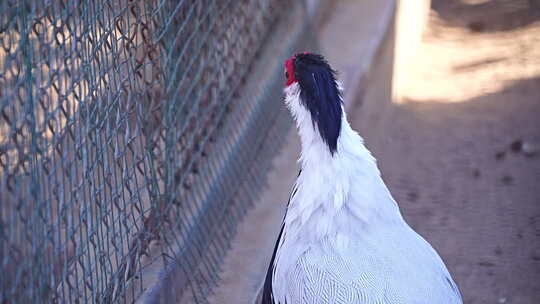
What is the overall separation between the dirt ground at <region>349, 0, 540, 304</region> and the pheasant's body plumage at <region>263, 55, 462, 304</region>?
92 centimetres

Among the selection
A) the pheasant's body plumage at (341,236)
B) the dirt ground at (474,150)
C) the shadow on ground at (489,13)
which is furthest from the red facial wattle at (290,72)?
the shadow on ground at (489,13)

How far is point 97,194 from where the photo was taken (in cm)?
238

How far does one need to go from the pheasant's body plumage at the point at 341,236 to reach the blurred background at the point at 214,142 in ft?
1.88

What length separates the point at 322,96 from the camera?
2.44 meters

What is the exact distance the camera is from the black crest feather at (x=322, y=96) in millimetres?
2412

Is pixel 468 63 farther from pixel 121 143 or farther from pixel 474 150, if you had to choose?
pixel 121 143

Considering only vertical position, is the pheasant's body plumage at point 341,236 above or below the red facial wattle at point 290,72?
below

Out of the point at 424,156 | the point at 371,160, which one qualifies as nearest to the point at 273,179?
the point at 424,156

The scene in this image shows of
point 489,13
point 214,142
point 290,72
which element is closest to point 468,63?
point 489,13

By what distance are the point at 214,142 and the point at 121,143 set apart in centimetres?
80

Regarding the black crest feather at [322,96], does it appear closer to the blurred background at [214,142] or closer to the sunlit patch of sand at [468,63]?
the blurred background at [214,142]

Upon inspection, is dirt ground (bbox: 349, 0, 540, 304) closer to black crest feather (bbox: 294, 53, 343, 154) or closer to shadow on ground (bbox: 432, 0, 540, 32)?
shadow on ground (bbox: 432, 0, 540, 32)

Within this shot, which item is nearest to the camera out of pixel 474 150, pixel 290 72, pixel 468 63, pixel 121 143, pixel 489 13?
pixel 290 72

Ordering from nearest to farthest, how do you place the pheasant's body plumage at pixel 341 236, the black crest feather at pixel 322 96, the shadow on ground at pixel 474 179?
the pheasant's body plumage at pixel 341 236, the black crest feather at pixel 322 96, the shadow on ground at pixel 474 179
